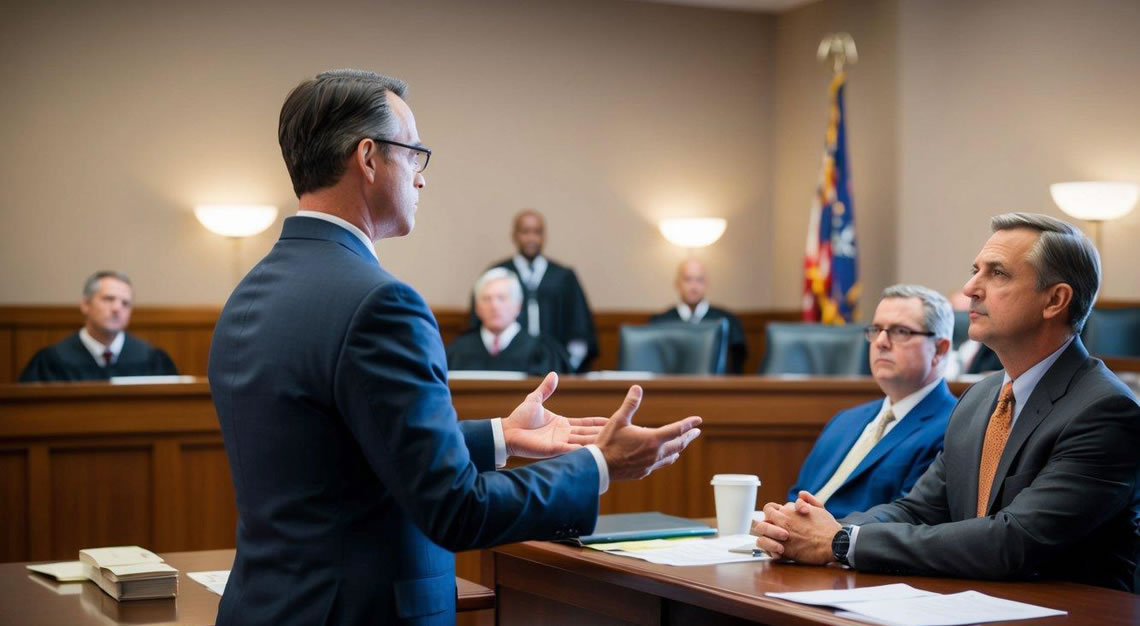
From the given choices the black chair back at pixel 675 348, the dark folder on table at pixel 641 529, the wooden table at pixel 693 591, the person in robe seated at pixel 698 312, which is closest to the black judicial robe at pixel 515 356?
the black chair back at pixel 675 348

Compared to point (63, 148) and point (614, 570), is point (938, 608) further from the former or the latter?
point (63, 148)

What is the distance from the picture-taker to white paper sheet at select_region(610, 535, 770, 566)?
91.2 inches

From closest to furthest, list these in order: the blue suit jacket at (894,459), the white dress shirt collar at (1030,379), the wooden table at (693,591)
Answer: the wooden table at (693,591)
the white dress shirt collar at (1030,379)
the blue suit jacket at (894,459)

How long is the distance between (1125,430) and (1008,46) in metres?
6.38

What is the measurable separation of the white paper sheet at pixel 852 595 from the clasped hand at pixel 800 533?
247 millimetres

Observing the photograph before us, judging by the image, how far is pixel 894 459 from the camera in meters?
3.13

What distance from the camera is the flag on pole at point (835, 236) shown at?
8.42 meters

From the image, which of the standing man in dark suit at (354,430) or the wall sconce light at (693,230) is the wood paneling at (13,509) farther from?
the wall sconce light at (693,230)

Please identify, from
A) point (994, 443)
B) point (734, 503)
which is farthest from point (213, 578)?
point (994, 443)

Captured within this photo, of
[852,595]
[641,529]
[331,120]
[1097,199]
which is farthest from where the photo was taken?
[1097,199]

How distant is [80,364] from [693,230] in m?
4.40

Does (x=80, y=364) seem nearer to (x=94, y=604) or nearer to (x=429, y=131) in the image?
(x=429, y=131)

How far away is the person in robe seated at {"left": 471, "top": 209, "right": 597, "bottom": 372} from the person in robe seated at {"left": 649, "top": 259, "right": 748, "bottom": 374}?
1.65 ft

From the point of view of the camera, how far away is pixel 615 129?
946 centimetres
